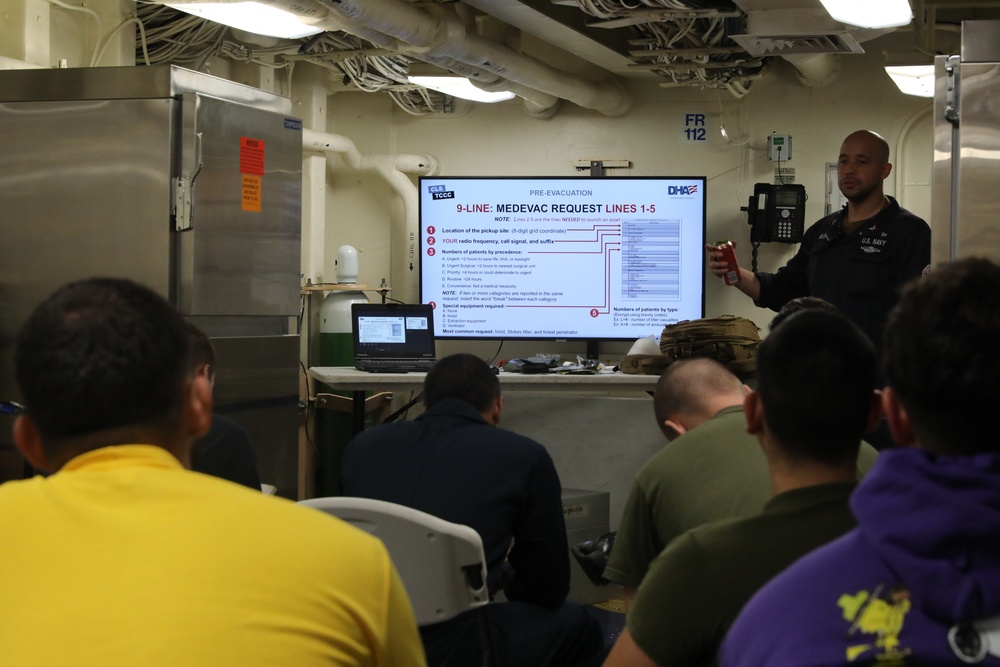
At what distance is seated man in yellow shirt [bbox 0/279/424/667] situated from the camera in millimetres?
1017

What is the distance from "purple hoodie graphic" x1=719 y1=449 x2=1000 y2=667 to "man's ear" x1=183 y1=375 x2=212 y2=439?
623 mm

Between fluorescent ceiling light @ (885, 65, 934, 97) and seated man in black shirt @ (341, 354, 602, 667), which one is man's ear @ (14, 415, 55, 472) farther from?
fluorescent ceiling light @ (885, 65, 934, 97)

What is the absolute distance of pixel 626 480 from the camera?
5438 mm

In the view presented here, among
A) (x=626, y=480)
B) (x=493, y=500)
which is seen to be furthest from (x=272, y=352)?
(x=626, y=480)

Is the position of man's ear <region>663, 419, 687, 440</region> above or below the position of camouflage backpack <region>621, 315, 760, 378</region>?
below

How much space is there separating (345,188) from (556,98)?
4.36 feet

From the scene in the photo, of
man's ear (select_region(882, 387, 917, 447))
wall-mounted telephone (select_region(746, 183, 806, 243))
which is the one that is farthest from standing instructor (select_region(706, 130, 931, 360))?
man's ear (select_region(882, 387, 917, 447))

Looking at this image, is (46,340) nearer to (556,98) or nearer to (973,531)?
(973,531)

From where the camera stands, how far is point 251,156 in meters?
3.74

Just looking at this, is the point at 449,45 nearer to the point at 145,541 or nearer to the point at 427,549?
the point at 427,549

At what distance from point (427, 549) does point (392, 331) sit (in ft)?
10.2

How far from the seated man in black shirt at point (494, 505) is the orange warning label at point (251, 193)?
4.25ft

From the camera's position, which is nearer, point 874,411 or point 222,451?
point 874,411

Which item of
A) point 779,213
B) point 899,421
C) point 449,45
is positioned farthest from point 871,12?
point 899,421
